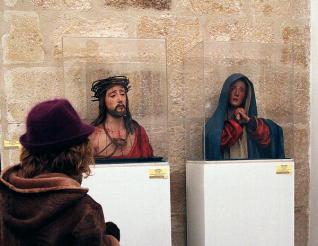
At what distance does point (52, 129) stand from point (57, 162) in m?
0.11

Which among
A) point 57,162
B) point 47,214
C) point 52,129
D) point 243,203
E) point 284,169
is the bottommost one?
point 243,203

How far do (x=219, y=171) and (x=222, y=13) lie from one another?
1.13m

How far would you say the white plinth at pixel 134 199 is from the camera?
2928 millimetres

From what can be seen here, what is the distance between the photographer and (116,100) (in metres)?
3.08

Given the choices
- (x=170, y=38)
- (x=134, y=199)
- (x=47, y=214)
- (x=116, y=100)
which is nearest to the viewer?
(x=47, y=214)

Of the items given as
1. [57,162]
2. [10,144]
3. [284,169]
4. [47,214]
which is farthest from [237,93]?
[47,214]

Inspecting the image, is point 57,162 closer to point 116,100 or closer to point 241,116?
point 116,100

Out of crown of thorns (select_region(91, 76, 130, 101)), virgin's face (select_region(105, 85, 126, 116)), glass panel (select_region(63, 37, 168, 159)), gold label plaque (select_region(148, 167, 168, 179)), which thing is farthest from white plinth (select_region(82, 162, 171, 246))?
crown of thorns (select_region(91, 76, 130, 101))

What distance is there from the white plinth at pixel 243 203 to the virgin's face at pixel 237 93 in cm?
37

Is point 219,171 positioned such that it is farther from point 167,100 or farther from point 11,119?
point 11,119

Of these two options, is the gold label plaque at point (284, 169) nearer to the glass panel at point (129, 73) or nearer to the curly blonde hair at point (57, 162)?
the glass panel at point (129, 73)

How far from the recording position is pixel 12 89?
3.22 metres

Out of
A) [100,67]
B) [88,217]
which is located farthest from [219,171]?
[88,217]

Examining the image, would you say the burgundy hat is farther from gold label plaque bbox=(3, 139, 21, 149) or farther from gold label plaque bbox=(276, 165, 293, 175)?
gold label plaque bbox=(276, 165, 293, 175)
